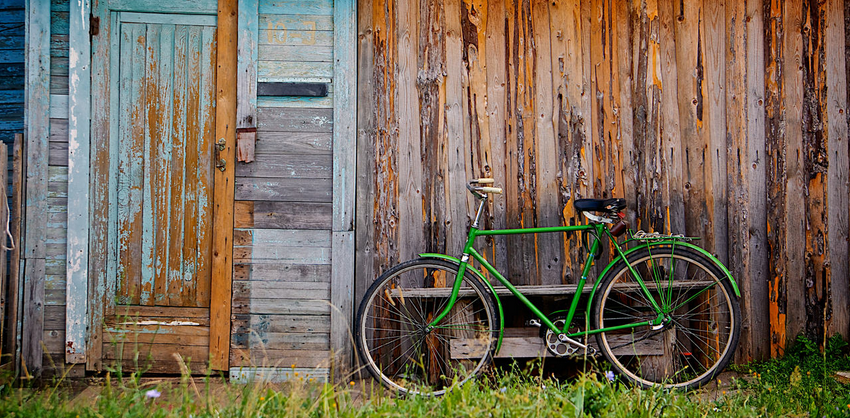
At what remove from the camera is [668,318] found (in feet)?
10.9

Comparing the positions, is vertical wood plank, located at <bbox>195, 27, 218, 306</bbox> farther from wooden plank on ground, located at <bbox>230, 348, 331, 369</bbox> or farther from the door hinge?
the door hinge

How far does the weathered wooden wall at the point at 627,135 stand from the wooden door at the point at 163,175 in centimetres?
108

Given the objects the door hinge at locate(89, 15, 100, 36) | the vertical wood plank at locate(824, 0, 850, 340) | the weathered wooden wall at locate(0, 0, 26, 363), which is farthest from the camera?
the weathered wooden wall at locate(0, 0, 26, 363)

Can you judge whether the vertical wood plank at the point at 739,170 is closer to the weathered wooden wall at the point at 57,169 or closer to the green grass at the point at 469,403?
the green grass at the point at 469,403

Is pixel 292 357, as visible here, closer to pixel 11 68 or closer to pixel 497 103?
pixel 497 103

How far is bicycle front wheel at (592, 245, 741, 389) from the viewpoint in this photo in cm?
331

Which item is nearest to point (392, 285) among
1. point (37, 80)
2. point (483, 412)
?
point (483, 412)

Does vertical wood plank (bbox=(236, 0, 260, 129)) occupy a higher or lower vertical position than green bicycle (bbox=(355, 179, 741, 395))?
higher

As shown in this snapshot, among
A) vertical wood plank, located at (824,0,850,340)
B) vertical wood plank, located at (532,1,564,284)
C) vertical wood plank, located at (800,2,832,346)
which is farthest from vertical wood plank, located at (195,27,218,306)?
vertical wood plank, located at (824,0,850,340)

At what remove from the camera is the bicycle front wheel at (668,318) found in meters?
3.31

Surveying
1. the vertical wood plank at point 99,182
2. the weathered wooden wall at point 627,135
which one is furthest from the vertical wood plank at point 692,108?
the vertical wood plank at point 99,182

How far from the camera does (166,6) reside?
3.70m

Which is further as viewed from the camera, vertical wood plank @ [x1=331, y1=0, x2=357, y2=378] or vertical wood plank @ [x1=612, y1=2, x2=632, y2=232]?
vertical wood plank @ [x1=612, y1=2, x2=632, y2=232]

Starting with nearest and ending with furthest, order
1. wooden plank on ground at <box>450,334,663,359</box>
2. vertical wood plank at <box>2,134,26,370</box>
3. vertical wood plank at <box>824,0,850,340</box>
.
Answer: wooden plank on ground at <box>450,334,663,359</box>
vertical wood plank at <box>2,134,26,370</box>
vertical wood plank at <box>824,0,850,340</box>
